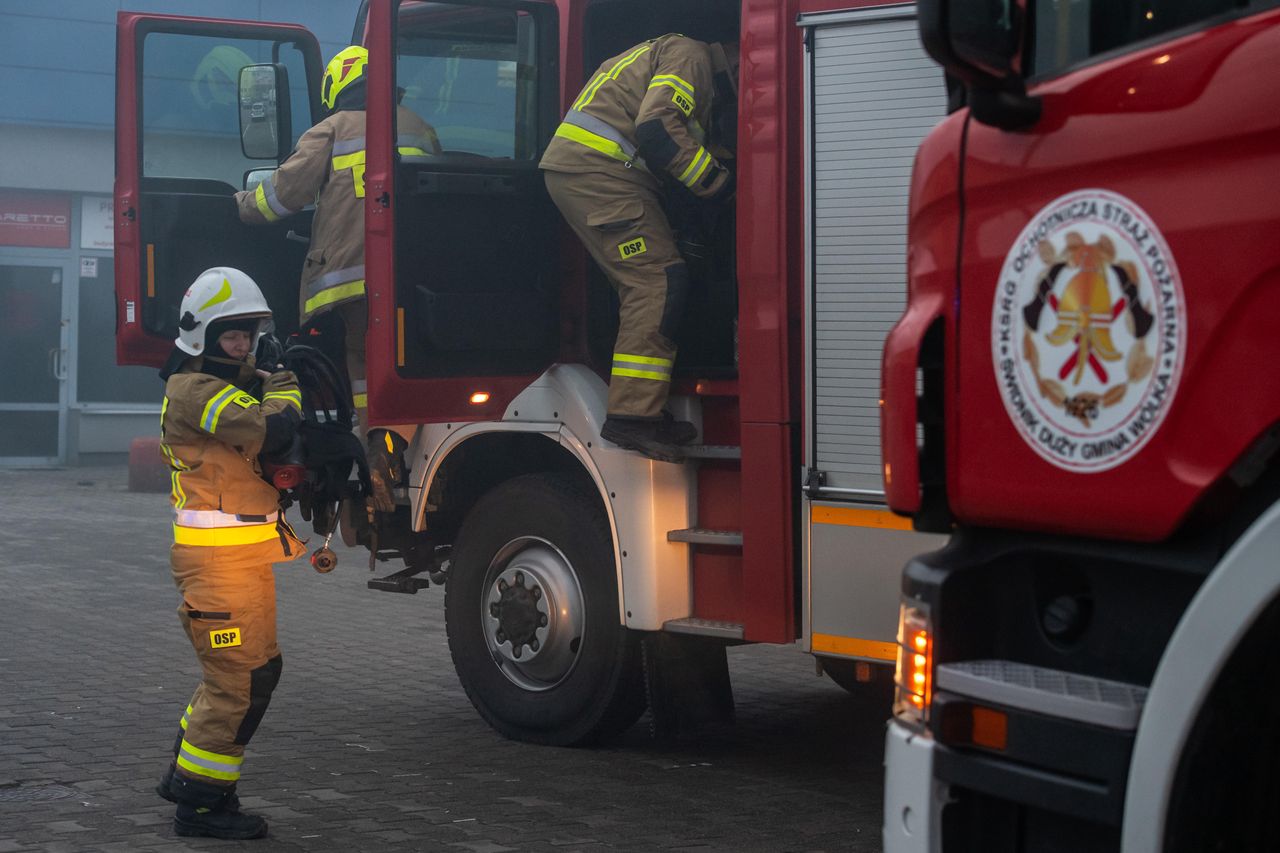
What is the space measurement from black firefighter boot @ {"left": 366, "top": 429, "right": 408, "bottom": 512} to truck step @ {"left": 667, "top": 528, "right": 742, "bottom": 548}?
4.81 feet

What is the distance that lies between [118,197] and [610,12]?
2.56 metres

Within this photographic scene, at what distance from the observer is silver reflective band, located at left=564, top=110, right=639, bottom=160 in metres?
6.70

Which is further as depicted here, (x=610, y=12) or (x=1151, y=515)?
(x=610, y=12)

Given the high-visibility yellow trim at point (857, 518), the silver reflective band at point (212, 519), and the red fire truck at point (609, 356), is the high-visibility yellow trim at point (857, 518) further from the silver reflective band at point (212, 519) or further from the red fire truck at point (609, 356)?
the silver reflective band at point (212, 519)

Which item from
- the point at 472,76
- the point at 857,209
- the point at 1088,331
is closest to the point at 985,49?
the point at 1088,331

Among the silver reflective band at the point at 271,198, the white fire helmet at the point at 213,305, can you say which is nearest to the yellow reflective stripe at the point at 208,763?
the white fire helmet at the point at 213,305

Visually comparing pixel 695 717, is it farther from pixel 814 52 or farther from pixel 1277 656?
pixel 1277 656

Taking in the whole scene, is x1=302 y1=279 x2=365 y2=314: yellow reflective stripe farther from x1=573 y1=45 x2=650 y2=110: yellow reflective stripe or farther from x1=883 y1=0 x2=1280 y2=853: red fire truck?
x1=883 y1=0 x2=1280 y2=853: red fire truck

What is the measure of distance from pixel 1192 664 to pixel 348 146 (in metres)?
5.84

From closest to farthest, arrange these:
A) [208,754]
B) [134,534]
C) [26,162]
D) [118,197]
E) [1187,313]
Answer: [1187,313] → [208,754] → [118,197] → [134,534] → [26,162]

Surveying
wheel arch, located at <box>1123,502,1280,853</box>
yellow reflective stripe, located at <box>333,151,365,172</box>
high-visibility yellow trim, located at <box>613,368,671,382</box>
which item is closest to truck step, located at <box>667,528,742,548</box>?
high-visibility yellow trim, located at <box>613,368,671,382</box>

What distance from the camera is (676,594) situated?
21.4 ft

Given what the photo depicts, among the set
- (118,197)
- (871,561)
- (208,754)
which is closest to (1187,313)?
(871,561)

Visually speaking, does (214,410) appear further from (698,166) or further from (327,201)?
(327,201)
